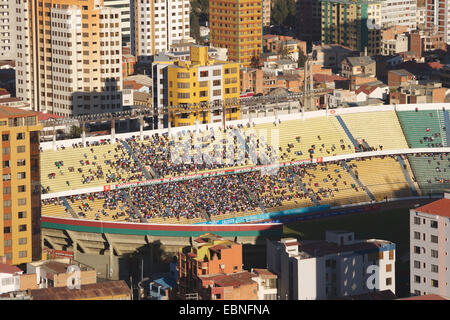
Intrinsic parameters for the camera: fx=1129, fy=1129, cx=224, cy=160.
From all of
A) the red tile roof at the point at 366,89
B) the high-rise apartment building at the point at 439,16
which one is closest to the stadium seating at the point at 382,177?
the red tile roof at the point at 366,89

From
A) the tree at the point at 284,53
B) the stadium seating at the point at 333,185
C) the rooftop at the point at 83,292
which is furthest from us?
the tree at the point at 284,53

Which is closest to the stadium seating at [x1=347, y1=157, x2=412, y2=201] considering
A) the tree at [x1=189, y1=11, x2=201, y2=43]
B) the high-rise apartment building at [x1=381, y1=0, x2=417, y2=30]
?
the tree at [x1=189, y1=11, x2=201, y2=43]

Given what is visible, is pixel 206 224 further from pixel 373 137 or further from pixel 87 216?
pixel 373 137

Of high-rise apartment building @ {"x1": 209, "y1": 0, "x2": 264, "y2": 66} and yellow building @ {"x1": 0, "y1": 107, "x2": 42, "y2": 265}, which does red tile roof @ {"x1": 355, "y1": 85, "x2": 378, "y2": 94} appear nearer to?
high-rise apartment building @ {"x1": 209, "y1": 0, "x2": 264, "y2": 66}

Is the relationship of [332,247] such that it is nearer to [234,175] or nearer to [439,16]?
Result: [234,175]

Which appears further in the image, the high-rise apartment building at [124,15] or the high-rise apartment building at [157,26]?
the high-rise apartment building at [124,15]

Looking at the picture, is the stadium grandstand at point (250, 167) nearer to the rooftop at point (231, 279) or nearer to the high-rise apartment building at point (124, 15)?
the rooftop at point (231, 279)

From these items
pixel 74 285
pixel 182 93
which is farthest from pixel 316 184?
pixel 74 285
